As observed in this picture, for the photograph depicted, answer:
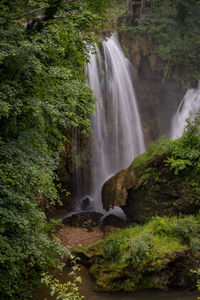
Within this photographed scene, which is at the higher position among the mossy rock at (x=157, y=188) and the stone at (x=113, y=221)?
the mossy rock at (x=157, y=188)

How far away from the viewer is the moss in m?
7.11

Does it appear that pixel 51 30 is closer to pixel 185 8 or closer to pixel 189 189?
pixel 189 189

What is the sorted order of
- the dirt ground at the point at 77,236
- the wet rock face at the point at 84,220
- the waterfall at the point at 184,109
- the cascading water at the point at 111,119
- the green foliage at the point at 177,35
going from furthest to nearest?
the green foliage at the point at 177,35 → the waterfall at the point at 184,109 → the cascading water at the point at 111,119 → the wet rock face at the point at 84,220 → the dirt ground at the point at 77,236

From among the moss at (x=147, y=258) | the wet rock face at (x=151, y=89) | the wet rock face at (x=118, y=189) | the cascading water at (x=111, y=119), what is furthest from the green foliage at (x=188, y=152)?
the wet rock face at (x=151, y=89)

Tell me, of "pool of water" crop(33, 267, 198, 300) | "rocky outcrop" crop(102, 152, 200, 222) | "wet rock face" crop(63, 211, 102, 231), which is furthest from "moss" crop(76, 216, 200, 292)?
"wet rock face" crop(63, 211, 102, 231)

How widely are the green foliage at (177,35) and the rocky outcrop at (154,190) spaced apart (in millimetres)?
11124

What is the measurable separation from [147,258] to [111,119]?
32.3 feet

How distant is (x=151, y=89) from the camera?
63.1ft

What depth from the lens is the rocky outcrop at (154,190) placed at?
9395 mm

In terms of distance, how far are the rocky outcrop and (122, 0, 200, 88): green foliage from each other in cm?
1112

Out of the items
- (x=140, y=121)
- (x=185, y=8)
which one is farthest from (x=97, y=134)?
(x=185, y=8)

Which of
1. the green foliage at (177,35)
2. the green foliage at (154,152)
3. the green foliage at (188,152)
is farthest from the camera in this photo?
the green foliage at (177,35)

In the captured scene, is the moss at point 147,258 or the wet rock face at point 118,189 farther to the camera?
the wet rock face at point 118,189

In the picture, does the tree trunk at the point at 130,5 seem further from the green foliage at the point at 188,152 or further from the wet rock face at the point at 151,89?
the green foliage at the point at 188,152
